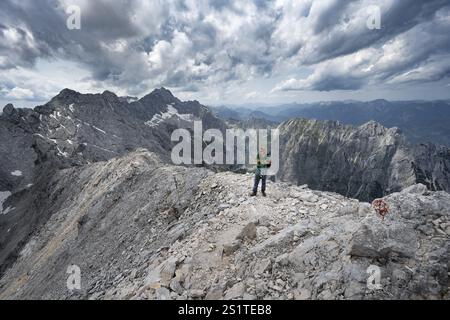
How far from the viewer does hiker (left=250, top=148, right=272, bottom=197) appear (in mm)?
17609

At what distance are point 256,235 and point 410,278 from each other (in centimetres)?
633

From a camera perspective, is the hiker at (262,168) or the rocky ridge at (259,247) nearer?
the rocky ridge at (259,247)

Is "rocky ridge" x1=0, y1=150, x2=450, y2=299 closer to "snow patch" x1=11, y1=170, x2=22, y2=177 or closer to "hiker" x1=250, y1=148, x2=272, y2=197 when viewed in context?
"hiker" x1=250, y1=148, x2=272, y2=197

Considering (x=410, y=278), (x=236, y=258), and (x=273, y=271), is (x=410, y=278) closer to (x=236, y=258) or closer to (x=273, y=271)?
(x=273, y=271)

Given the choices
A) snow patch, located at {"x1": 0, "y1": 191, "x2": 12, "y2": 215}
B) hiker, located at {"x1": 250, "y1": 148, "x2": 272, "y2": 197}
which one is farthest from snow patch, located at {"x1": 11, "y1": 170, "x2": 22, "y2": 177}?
hiker, located at {"x1": 250, "y1": 148, "x2": 272, "y2": 197}

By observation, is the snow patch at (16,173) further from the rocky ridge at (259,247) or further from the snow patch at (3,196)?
the rocky ridge at (259,247)

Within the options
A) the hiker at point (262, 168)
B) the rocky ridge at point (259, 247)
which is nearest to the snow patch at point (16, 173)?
the rocky ridge at point (259, 247)

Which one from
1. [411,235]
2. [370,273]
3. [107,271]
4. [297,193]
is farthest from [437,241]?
[107,271]

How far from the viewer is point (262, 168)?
1781 cm

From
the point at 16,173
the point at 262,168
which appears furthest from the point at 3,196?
the point at 262,168

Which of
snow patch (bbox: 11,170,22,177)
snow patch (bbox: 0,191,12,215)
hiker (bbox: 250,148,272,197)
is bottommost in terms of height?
snow patch (bbox: 0,191,12,215)

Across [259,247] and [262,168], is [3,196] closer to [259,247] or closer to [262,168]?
[262,168]

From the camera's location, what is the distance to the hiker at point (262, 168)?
17.6m
